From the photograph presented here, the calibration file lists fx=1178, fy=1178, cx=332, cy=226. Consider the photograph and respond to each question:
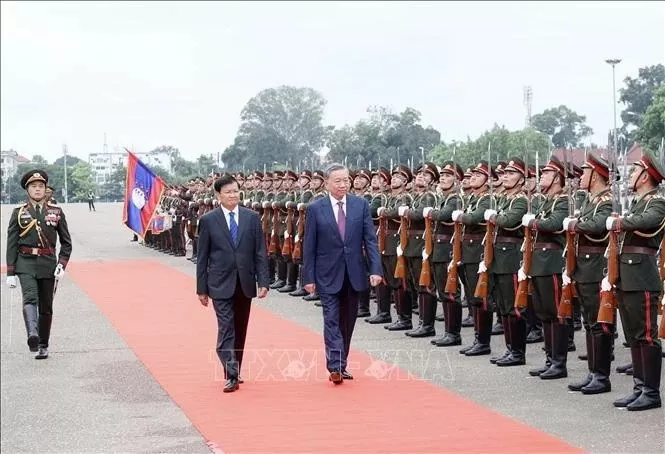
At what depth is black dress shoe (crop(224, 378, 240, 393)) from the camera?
8.91 metres

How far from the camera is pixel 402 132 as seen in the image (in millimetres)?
54844

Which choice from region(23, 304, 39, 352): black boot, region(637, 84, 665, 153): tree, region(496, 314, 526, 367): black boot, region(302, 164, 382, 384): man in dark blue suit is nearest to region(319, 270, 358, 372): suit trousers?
region(302, 164, 382, 384): man in dark blue suit

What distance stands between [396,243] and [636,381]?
4.94 metres

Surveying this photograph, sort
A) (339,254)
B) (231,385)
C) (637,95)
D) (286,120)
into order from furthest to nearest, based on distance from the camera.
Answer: (286,120) → (637,95) → (339,254) → (231,385)

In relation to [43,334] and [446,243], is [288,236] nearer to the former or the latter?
[446,243]

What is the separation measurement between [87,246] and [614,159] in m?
25.7

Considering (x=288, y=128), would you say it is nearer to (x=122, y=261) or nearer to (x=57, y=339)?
(x=122, y=261)

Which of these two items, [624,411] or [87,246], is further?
[87,246]

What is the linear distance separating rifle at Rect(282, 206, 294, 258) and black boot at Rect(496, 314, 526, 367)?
279 inches

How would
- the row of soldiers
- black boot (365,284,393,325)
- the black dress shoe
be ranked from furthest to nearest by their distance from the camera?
black boot (365,284,393,325), the black dress shoe, the row of soldiers

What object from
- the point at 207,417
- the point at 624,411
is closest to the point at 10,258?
the point at 207,417

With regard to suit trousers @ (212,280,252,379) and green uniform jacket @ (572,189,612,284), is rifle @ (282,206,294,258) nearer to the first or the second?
suit trousers @ (212,280,252,379)

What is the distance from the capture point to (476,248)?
34.6 ft

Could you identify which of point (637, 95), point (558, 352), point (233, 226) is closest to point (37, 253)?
point (233, 226)
